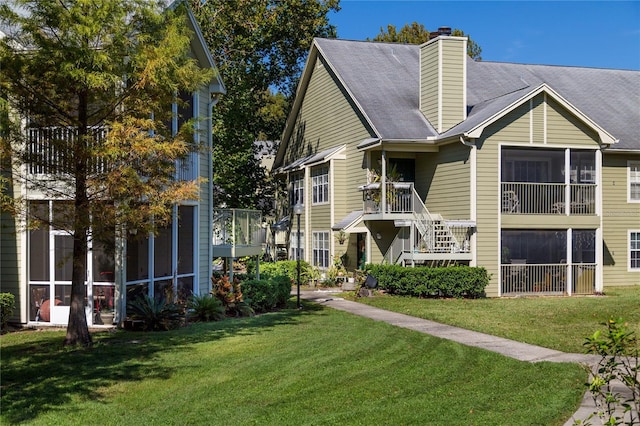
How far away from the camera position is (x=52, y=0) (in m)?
11.6

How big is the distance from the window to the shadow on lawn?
45.0 feet

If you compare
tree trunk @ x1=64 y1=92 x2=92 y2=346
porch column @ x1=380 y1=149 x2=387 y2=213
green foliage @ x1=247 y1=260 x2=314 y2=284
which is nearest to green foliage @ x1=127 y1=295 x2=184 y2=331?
tree trunk @ x1=64 y1=92 x2=92 y2=346

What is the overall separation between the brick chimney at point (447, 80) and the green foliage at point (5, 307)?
15.6 metres

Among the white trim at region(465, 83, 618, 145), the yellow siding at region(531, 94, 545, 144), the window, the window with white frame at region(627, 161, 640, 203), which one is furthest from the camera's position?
the window

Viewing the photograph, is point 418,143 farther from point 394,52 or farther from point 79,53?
point 79,53

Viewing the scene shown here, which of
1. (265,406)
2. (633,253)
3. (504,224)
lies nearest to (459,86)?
(504,224)

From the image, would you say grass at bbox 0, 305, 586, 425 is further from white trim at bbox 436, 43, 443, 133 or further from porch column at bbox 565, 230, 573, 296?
white trim at bbox 436, 43, 443, 133

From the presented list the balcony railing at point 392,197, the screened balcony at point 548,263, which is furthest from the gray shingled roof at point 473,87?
the screened balcony at point 548,263

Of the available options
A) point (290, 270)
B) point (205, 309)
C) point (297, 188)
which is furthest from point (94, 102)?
point (297, 188)

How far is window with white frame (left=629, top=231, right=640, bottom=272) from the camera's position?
87.7 feet

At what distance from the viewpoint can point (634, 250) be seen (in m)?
26.8

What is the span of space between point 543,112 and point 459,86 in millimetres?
3429

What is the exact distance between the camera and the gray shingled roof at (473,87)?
2561 cm

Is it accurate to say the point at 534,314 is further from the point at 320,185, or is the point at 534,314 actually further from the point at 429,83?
the point at 320,185
